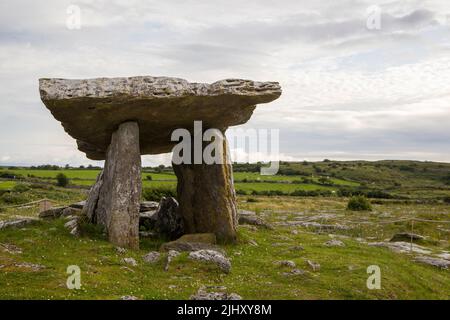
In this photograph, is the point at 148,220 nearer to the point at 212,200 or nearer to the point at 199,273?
the point at 212,200

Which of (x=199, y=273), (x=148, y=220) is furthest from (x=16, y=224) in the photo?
(x=199, y=273)

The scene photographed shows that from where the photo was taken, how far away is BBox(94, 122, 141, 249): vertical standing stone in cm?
2050

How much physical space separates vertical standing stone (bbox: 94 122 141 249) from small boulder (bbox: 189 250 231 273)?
13.1 feet

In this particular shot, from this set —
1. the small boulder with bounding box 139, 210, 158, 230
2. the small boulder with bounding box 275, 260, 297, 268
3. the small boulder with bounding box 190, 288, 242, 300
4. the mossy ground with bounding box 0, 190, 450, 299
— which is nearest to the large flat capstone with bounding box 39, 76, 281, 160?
the small boulder with bounding box 139, 210, 158, 230

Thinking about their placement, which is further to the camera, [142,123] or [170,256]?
[142,123]

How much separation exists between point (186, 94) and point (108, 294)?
30.2 feet

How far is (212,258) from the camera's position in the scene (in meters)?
17.2

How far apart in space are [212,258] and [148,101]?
7.10 m

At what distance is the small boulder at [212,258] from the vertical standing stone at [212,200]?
475 cm

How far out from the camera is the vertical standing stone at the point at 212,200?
22814mm

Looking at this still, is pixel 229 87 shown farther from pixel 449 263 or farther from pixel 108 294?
pixel 449 263

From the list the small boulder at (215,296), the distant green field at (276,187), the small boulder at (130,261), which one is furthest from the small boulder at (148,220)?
the distant green field at (276,187)

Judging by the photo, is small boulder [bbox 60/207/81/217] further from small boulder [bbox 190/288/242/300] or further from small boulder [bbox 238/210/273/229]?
small boulder [bbox 190/288/242/300]

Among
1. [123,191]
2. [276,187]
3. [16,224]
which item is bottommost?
[276,187]
